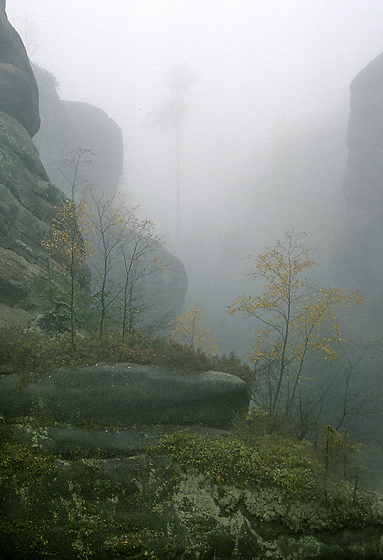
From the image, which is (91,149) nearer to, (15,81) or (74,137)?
(74,137)

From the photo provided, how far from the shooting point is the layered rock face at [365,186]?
167 ft

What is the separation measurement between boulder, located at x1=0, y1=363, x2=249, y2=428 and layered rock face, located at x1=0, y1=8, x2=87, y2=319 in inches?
262

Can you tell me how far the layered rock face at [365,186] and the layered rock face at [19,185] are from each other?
4907cm

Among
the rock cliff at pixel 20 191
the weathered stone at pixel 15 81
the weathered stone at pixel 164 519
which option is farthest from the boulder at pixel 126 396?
the weathered stone at pixel 15 81

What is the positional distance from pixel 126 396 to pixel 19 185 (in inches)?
583

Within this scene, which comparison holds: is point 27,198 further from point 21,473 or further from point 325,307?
point 325,307

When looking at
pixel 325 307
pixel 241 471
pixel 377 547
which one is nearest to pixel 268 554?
pixel 241 471

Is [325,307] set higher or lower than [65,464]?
higher

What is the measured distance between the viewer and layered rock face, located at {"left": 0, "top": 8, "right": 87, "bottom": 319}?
14.4 m

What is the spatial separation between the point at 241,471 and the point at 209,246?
7582 centimetres

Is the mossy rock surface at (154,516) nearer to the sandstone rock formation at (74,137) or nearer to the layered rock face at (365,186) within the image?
the sandstone rock formation at (74,137)

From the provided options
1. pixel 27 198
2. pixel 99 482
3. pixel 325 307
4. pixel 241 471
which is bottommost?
pixel 99 482

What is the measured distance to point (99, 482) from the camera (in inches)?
264

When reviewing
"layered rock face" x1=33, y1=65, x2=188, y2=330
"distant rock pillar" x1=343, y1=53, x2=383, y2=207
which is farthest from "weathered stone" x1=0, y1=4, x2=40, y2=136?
"distant rock pillar" x1=343, y1=53, x2=383, y2=207
